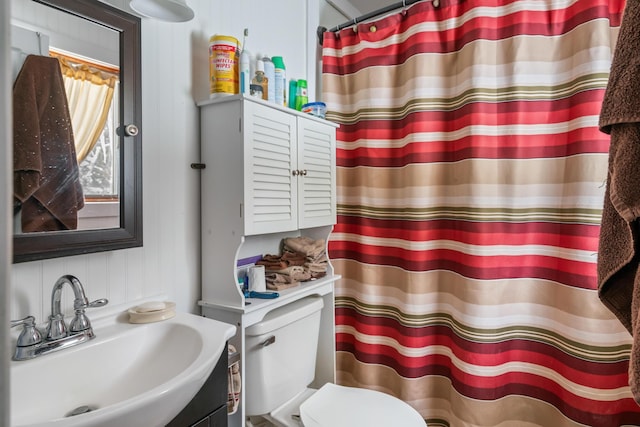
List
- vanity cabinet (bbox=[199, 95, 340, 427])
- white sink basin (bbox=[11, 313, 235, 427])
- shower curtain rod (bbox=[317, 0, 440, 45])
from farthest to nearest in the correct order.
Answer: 1. shower curtain rod (bbox=[317, 0, 440, 45])
2. vanity cabinet (bbox=[199, 95, 340, 427])
3. white sink basin (bbox=[11, 313, 235, 427])

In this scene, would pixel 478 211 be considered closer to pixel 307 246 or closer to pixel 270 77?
pixel 307 246

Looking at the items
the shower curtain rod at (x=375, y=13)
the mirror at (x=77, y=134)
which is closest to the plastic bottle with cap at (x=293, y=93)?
the shower curtain rod at (x=375, y=13)

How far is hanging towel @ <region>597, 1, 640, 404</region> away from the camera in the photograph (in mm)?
545

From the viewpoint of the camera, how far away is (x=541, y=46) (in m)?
1.38

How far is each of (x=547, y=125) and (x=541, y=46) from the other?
0.30 meters

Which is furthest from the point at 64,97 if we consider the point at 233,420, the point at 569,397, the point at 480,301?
the point at 569,397

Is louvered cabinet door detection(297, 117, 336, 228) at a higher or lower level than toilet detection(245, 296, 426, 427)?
higher

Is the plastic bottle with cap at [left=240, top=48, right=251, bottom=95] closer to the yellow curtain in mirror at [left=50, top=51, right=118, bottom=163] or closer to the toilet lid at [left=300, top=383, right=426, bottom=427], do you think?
the yellow curtain in mirror at [left=50, top=51, right=118, bottom=163]

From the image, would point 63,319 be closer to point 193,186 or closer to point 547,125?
point 193,186

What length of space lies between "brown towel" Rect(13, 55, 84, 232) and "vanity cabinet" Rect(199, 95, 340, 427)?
0.41m

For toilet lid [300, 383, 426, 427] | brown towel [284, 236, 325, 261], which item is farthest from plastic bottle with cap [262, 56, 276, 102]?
toilet lid [300, 383, 426, 427]

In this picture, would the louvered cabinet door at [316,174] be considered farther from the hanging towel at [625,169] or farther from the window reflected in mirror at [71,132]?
the hanging towel at [625,169]

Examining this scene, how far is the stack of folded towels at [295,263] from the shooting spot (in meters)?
1.41

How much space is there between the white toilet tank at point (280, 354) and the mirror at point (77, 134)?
0.52 metres
